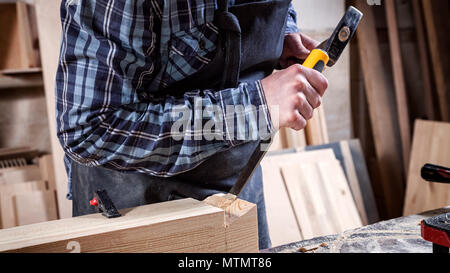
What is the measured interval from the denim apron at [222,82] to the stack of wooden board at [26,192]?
4.45 ft

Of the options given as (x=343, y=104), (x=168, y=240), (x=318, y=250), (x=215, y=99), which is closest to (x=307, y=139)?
(x=343, y=104)

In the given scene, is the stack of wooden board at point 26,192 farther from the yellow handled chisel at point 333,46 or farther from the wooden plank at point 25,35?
the yellow handled chisel at point 333,46

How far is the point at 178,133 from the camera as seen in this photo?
2.92 ft

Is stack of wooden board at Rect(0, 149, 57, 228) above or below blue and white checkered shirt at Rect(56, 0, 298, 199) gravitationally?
below

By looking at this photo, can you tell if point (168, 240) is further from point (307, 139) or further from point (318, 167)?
point (307, 139)

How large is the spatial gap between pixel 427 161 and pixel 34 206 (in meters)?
2.20

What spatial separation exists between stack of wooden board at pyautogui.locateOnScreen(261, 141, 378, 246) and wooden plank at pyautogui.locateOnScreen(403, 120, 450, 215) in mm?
270

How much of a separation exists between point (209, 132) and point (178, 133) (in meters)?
0.06

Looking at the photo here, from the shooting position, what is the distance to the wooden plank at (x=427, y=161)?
2301 millimetres

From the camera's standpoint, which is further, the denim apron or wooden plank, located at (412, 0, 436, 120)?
wooden plank, located at (412, 0, 436, 120)

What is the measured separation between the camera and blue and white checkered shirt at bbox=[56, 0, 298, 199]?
0.82m

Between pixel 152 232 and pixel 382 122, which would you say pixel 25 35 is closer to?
pixel 152 232

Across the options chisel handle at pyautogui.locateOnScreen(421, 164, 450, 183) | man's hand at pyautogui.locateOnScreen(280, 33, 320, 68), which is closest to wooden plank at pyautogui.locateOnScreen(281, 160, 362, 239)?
man's hand at pyautogui.locateOnScreen(280, 33, 320, 68)

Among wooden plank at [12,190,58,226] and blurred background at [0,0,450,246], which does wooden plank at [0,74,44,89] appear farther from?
wooden plank at [12,190,58,226]
